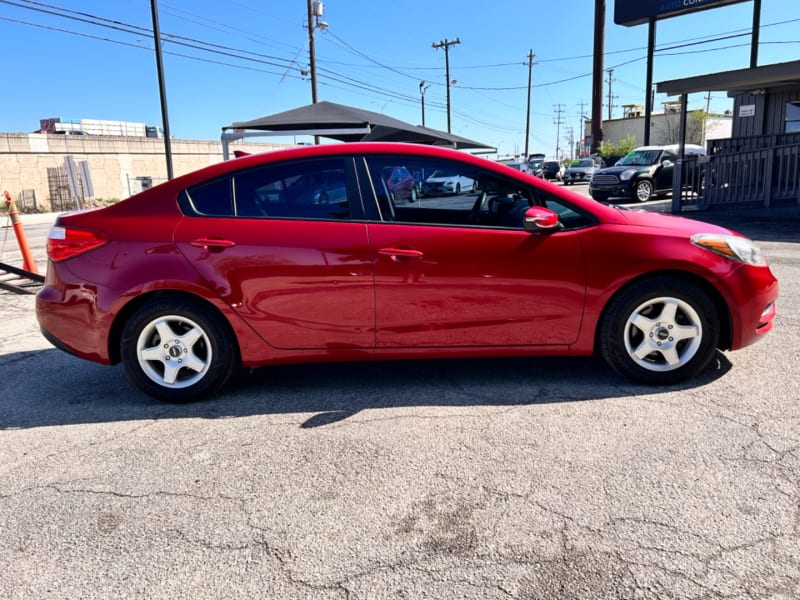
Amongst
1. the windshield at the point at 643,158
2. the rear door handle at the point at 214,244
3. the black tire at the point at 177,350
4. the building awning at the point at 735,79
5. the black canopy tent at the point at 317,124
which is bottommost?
the black tire at the point at 177,350

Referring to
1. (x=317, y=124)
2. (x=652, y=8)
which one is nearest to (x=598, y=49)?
(x=652, y=8)

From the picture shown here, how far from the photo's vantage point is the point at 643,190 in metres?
19.5

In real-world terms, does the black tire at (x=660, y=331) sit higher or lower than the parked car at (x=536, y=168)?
lower

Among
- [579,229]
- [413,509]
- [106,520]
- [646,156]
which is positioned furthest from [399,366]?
[646,156]

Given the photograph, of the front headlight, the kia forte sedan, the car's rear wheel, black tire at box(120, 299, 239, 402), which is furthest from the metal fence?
black tire at box(120, 299, 239, 402)

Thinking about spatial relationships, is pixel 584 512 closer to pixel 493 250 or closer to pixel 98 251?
pixel 493 250

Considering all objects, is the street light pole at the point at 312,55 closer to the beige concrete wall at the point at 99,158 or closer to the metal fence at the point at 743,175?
the beige concrete wall at the point at 99,158

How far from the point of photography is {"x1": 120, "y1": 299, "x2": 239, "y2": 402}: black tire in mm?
3588

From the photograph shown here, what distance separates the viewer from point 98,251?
3586mm

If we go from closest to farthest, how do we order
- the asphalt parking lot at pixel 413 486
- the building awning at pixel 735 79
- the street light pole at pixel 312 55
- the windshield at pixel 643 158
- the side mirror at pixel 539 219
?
the asphalt parking lot at pixel 413 486, the side mirror at pixel 539 219, the building awning at pixel 735 79, the windshield at pixel 643 158, the street light pole at pixel 312 55

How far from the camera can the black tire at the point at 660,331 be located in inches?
143

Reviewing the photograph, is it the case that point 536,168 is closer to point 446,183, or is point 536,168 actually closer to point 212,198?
point 446,183

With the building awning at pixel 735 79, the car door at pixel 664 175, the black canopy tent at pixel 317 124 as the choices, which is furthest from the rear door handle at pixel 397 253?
the car door at pixel 664 175

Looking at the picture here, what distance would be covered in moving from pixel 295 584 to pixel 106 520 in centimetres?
96
